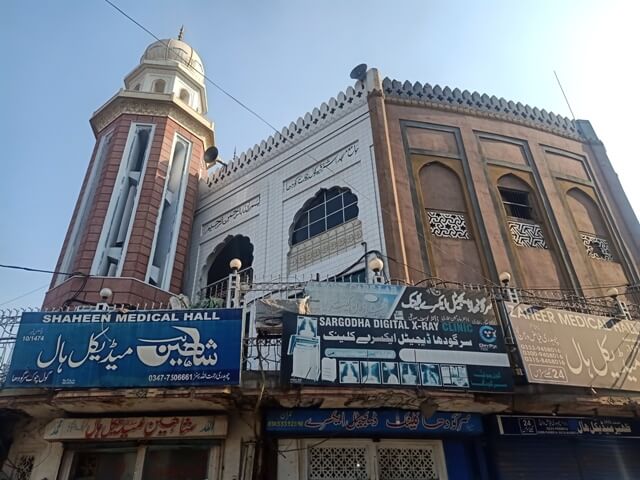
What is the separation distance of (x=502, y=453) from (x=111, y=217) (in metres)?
9.81

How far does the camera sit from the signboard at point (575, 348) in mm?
6762

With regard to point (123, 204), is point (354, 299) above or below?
below

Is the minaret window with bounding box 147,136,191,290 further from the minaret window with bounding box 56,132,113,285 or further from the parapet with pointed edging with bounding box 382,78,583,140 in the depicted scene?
the parapet with pointed edging with bounding box 382,78,583,140

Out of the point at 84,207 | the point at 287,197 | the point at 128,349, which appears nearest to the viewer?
the point at 128,349

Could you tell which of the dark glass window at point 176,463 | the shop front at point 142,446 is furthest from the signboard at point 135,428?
the dark glass window at point 176,463

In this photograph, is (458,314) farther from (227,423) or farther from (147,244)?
(147,244)

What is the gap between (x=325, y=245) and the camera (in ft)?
32.0

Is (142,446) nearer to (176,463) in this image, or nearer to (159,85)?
(176,463)

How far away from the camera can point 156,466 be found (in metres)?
6.40

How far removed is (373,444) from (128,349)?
11.7 ft

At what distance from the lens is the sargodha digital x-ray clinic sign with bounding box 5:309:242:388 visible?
6035 millimetres

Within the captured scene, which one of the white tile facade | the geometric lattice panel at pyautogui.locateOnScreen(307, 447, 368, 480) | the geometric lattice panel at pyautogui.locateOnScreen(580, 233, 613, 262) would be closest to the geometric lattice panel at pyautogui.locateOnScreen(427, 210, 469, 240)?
the white tile facade

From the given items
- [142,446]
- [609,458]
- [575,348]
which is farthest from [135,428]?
[609,458]

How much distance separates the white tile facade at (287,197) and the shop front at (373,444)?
129 inches
